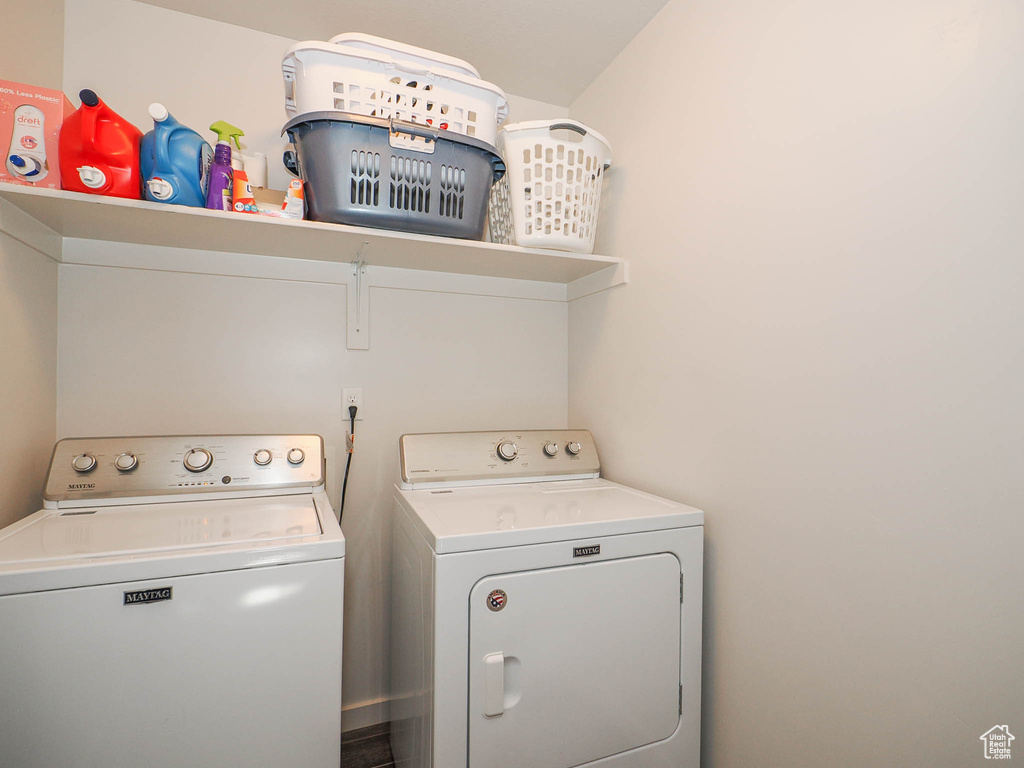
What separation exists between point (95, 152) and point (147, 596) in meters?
1.06

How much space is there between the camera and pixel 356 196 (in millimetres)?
1358

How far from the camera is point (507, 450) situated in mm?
1717

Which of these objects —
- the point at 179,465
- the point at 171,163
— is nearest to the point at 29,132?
the point at 171,163

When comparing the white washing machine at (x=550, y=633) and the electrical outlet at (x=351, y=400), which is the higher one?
the electrical outlet at (x=351, y=400)

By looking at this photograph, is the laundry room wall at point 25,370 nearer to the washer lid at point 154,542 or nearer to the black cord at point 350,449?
the washer lid at point 154,542

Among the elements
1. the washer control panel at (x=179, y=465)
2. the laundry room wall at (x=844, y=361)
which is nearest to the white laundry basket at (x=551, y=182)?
the laundry room wall at (x=844, y=361)

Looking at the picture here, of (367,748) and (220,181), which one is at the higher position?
(220,181)

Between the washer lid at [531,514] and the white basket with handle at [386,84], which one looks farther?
the white basket with handle at [386,84]

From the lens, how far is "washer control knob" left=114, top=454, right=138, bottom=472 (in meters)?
1.32

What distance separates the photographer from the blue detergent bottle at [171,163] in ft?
4.09

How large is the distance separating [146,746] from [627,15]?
231cm

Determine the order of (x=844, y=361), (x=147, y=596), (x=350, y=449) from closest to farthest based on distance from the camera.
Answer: (x=147, y=596), (x=844, y=361), (x=350, y=449)

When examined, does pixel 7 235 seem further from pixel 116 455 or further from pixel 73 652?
pixel 73 652

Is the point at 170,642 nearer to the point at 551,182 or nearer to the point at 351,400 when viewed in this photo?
the point at 351,400
